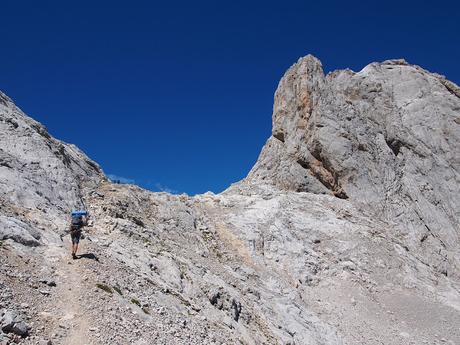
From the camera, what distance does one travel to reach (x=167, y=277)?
2159 centimetres

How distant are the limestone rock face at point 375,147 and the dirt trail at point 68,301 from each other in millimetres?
33286

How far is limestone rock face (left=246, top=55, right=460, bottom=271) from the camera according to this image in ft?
153

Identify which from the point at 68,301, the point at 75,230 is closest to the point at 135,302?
the point at 68,301

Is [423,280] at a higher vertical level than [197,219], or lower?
lower

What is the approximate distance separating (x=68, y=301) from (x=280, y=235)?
78.4ft

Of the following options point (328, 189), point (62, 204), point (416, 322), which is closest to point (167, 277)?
point (62, 204)

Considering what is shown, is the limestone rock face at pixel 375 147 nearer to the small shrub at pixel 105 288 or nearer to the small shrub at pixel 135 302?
the small shrub at pixel 135 302

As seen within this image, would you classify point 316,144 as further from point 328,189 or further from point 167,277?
point 167,277

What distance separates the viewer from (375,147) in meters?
51.4

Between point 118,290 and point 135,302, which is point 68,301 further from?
point 135,302

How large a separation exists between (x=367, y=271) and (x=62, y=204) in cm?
2413

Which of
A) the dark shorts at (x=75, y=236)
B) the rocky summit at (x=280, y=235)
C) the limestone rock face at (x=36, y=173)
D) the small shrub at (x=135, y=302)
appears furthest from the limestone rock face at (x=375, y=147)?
the small shrub at (x=135, y=302)

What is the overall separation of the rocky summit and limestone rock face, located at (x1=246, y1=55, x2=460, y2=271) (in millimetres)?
190

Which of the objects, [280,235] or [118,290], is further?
[280,235]
